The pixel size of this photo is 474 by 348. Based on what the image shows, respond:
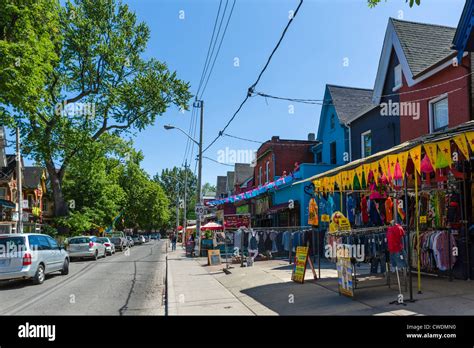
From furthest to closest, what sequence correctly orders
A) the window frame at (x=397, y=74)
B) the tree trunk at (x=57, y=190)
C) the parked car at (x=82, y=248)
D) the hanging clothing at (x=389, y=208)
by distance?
the tree trunk at (x=57, y=190) → the parked car at (x=82, y=248) → the window frame at (x=397, y=74) → the hanging clothing at (x=389, y=208)

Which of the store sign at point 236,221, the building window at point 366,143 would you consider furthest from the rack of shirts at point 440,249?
the store sign at point 236,221

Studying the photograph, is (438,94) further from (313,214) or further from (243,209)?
(243,209)

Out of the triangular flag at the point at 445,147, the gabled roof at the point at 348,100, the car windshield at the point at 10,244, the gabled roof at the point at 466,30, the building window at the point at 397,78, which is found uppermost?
the gabled roof at the point at 348,100

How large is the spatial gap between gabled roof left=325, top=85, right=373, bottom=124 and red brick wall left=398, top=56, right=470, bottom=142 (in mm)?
5891

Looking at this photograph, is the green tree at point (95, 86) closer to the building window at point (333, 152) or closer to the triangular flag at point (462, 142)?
the building window at point (333, 152)

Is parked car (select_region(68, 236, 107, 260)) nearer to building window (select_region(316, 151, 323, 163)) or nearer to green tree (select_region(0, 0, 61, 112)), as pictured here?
green tree (select_region(0, 0, 61, 112))

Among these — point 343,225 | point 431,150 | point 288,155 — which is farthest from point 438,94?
point 288,155

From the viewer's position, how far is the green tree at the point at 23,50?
574 inches

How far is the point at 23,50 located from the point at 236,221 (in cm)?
1130

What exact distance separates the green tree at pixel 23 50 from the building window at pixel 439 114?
14.4 metres

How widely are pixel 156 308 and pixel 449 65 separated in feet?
36.9

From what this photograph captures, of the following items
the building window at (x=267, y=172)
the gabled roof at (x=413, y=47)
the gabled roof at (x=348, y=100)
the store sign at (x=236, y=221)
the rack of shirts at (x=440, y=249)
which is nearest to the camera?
the rack of shirts at (x=440, y=249)

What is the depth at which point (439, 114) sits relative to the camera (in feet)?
44.0

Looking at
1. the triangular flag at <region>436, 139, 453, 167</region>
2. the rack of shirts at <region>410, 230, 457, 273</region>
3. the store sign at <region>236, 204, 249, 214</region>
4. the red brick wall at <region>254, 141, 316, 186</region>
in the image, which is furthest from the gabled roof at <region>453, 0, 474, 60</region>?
the store sign at <region>236, 204, 249, 214</region>
